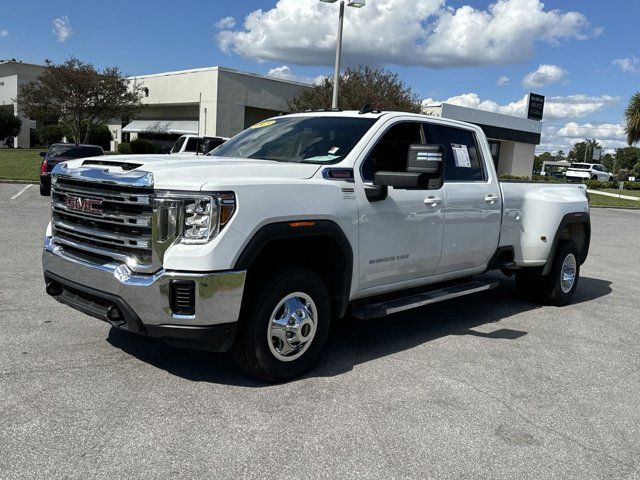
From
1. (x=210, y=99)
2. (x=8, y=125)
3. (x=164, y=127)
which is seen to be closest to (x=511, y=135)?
(x=210, y=99)

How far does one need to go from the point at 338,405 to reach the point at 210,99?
134 ft

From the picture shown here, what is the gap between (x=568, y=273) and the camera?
7.51m

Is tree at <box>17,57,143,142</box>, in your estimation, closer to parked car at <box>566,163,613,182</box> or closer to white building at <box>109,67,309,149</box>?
white building at <box>109,67,309,149</box>

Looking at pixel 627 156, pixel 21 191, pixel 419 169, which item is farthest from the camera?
pixel 627 156

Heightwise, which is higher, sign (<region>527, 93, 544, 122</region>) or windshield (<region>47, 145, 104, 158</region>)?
sign (<region>527, 93, 544, 122</region>)

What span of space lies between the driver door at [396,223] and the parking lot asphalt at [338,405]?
29.4 inches

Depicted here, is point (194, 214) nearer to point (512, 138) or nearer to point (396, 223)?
point (396, 223)

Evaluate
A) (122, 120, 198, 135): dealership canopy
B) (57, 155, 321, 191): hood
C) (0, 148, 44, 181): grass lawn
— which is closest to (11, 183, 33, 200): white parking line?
(0, 148, 44, 181): grass lawn

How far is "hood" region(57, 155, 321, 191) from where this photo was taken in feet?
12.5

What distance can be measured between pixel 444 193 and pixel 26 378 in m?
3.73

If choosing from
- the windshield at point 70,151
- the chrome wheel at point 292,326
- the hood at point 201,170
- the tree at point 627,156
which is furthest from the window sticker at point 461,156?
the tree at point 627,156

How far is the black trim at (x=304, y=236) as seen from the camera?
391 centimetres

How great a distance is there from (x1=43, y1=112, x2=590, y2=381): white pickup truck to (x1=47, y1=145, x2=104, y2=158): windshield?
41.3 ft

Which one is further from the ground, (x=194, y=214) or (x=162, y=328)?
(x=194, y=214)
